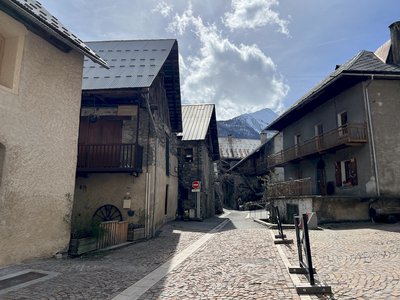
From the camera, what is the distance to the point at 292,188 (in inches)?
688

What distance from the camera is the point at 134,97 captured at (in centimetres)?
1348

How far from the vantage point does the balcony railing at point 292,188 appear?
16322mm

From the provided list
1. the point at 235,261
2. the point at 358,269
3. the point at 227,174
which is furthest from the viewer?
the point at 227,174

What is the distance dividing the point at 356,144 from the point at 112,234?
12898 mm

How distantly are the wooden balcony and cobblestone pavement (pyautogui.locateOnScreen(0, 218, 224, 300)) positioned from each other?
1070cm

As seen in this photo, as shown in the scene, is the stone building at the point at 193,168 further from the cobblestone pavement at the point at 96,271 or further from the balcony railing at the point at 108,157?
the cobblestone pavement at the point at 96,271

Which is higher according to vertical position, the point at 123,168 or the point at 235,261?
the point at 123,168

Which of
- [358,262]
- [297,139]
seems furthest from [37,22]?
[297,139]

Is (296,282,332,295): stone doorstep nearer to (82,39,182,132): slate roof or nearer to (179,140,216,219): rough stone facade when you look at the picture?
(82,39,182,132): slate roof

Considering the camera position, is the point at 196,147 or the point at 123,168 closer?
the point at 123,168

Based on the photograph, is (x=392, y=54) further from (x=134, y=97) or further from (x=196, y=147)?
(x=134, y=97)

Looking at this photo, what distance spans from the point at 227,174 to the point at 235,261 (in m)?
33.2

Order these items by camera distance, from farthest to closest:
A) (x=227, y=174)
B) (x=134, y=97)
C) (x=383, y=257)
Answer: (x=227, y=174) < (x=134, y=97) < (x=383, y=257)

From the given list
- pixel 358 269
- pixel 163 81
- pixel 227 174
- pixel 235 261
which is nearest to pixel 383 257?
pixel 358 269
